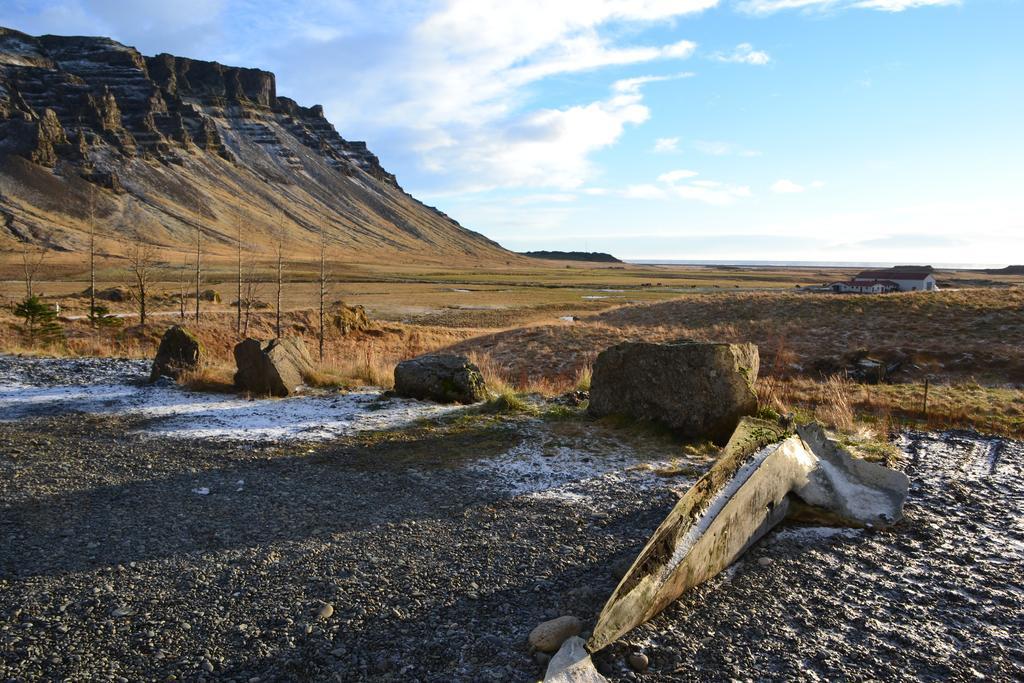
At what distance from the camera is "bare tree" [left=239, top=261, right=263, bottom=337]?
31.8 metres

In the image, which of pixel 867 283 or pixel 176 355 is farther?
pixel 867 283

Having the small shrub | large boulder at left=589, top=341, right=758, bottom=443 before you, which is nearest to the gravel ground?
large boulder at left=589, top=341, right=758, bottom=443

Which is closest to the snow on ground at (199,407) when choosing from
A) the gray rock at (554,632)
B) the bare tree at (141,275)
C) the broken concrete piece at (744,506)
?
the broken concrete piece at (744,506)

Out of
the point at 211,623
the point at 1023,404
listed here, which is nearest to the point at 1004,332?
the point at 1023,404

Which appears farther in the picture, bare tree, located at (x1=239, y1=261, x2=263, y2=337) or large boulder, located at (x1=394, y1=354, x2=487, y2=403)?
bare tree, located at (x1=239, y1=261, x2=263, y2=337)

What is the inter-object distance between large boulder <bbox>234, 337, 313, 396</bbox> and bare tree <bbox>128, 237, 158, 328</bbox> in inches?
799

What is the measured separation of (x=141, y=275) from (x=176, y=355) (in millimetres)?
21589

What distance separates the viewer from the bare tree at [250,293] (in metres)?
31.8

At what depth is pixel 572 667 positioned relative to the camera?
11.5 ft

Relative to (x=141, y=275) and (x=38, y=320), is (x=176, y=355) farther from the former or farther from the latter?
(x=141, y=275)

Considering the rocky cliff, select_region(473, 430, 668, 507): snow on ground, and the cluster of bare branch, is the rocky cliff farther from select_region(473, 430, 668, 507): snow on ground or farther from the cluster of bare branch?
select_region(473, 430, 668, 507): snow on ground

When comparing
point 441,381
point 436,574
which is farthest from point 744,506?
point 441,381

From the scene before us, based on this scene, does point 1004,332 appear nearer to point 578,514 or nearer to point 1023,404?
point 1023,404

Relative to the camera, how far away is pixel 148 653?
3703 millimetres
